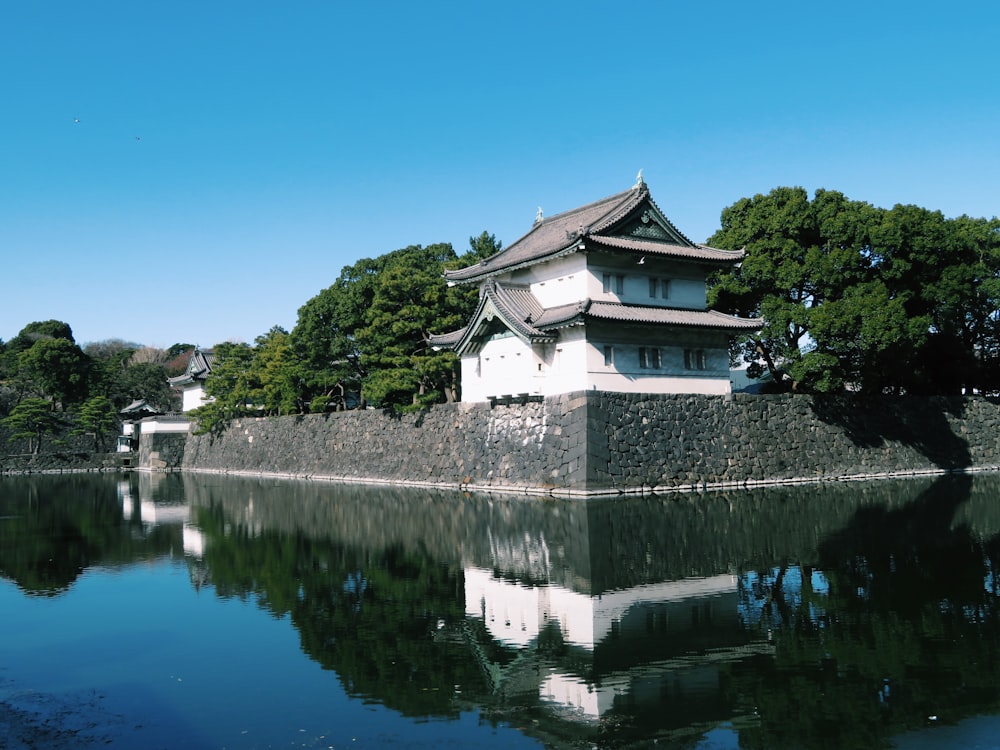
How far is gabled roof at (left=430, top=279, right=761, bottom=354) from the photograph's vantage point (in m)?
26.6

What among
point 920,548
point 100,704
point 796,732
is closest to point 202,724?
point 100,704

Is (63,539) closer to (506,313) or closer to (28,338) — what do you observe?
(506,313)

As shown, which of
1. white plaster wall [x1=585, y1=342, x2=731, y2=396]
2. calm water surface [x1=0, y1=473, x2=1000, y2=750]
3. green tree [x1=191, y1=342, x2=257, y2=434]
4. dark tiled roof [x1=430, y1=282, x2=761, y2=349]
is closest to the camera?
calm water surface [x1=0, y1=473, x2=1000, y2=750]

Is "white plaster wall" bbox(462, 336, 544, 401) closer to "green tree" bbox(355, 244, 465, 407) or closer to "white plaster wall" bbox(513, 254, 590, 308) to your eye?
"white plaster wall" bbox(513, 254, 590, 308)

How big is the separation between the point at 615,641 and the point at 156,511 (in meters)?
20.9

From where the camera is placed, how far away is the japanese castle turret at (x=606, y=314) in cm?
2708

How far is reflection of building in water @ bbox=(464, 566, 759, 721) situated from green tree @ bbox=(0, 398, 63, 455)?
5063cm

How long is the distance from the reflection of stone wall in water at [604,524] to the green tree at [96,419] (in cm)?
3102

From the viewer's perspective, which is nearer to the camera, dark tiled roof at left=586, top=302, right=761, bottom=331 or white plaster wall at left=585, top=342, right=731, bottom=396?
dark tiled roof at left=586, top=302, right=761, bottom=331

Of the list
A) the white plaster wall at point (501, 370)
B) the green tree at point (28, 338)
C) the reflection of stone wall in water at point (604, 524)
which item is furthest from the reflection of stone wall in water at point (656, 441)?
the green tree at point (28, 338)

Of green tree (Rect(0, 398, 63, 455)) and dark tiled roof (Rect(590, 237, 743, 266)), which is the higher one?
dark tiled roof (Rect(590, 237, 743, 266))

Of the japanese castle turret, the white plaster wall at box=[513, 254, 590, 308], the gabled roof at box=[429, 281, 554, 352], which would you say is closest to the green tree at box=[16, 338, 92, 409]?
the gabled roof at box=[429, 281, 554, 352]

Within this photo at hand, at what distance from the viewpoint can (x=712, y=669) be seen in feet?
26.3

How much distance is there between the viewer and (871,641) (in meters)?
8.71
